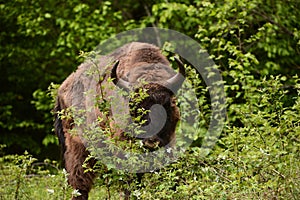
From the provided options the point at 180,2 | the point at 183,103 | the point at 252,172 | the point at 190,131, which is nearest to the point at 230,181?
the point at 252,172

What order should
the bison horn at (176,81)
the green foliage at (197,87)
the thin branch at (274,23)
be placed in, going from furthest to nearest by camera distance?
the thin branch at (274,23) → the bison horn at (176,81) → the green foliage at (197,87)

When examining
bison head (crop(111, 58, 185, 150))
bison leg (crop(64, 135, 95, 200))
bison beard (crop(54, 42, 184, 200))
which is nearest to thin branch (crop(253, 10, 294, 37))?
bison beard (crop(54, 42, 184, 200))

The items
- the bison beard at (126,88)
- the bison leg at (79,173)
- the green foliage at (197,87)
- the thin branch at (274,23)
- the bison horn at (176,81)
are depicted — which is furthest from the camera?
the thin branch at (274,23)

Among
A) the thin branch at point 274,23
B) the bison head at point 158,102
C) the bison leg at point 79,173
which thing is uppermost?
the bison head at point 158,102

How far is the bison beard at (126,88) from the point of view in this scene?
6.84 m

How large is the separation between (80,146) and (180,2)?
17.4ft

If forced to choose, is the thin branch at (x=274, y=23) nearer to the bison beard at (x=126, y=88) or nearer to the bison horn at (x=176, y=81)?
the bison beard at (x=126, y=88)

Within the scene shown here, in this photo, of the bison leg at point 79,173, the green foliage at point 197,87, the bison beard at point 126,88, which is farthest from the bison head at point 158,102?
the bison leg at point 79,173

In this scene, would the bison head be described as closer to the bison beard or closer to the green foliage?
the bison beard

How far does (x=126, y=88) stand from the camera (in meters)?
6.73

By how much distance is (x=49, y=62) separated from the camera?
1353cm

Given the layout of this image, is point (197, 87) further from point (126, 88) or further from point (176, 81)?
point (126, 88)

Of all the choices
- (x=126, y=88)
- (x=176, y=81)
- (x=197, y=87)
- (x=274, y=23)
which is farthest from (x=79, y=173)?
(x=274, y=23)

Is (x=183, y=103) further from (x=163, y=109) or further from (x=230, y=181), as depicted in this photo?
(x=230, y=181)
